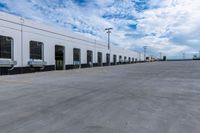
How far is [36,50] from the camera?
2609cm

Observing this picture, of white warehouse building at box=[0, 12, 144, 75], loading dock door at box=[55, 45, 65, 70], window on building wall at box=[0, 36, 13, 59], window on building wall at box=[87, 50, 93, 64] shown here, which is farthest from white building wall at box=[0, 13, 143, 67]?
window on building wall at box=[87, 50, 93, 64]

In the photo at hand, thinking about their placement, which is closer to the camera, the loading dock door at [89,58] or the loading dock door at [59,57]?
the loading dock door at [59,57]

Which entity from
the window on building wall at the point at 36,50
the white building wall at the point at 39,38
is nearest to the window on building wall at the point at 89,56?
the white building wall at the point at 39,38

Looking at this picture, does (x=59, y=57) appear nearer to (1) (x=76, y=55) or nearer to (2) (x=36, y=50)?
(1) (x=76, y=55)

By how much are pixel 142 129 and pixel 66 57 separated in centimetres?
3013

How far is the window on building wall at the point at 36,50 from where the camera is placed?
25322mm

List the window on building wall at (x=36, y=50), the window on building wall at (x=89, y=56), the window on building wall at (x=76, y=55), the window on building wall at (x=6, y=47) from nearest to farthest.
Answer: the window on building wall at (x=6, y=47) < the window on building wall at (x=36, y=50) < the window on building wall at (x=76, y=55) < the window on building wall at (x=89, y=56)

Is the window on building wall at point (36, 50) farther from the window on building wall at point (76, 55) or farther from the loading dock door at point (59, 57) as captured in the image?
the window on building wall at point (76, 55)

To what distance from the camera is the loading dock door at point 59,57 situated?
31.9 metres

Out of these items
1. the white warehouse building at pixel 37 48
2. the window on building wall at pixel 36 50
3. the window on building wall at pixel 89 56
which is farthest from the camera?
the window on building wall at pixel 89 56

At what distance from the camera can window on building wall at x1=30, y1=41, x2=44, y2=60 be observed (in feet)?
83.1

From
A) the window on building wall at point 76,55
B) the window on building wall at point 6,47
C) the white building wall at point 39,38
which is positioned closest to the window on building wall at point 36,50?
the white building wall at point 39,38

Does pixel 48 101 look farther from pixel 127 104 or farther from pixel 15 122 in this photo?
pixel 127 104

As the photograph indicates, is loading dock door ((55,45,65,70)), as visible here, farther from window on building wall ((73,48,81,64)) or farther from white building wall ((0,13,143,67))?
window on building wall ((73,48,81,64))
